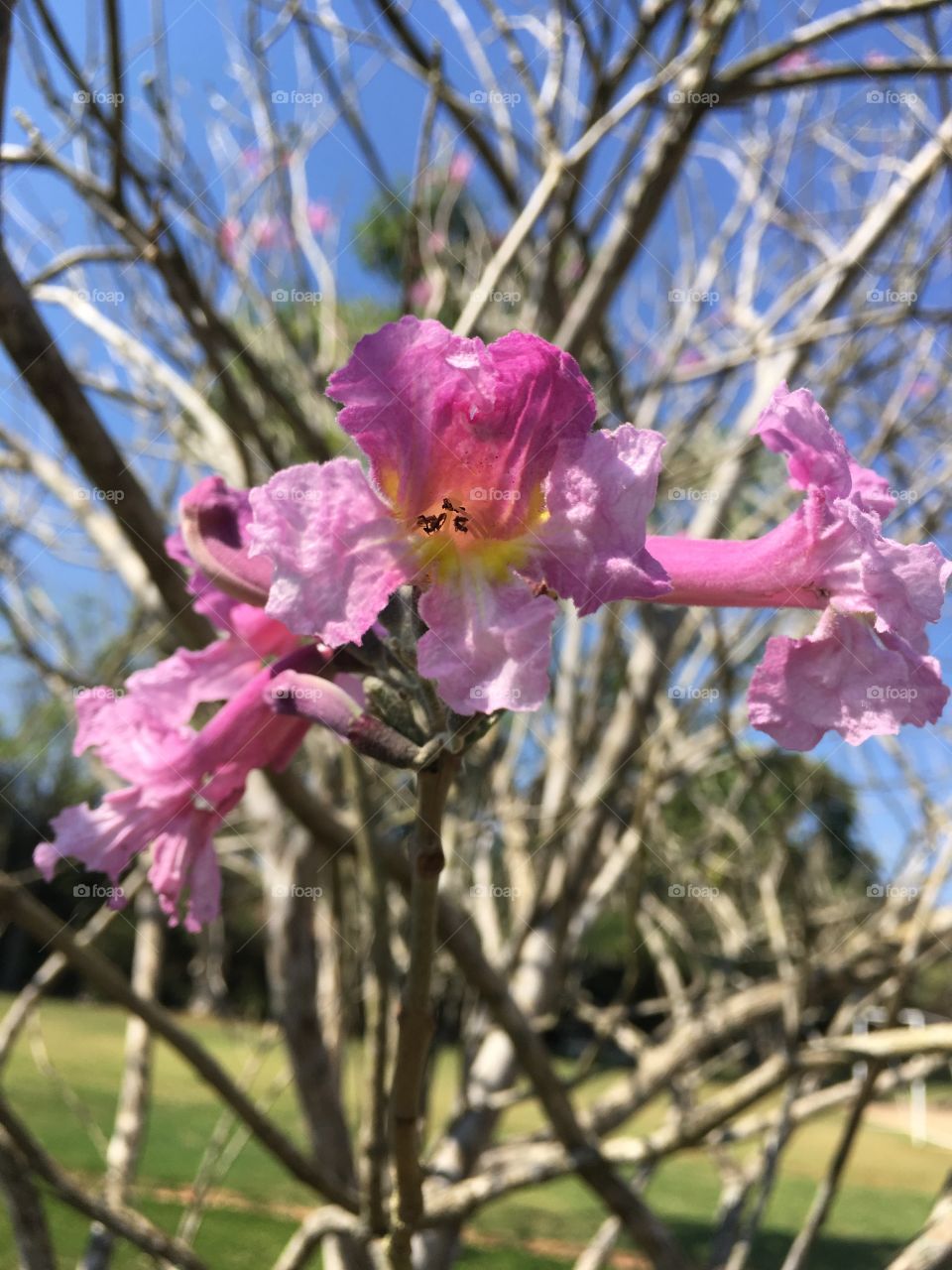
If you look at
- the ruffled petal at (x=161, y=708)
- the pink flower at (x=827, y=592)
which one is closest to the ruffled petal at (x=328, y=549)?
the pink flower at (x=827, y=592)

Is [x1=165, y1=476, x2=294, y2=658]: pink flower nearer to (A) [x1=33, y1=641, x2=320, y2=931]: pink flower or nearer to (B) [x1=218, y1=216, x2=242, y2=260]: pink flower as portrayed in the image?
(A) [x1=33, y1=641, x2=320, y2=931]: pink flower

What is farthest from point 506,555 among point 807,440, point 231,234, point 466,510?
point 231,234

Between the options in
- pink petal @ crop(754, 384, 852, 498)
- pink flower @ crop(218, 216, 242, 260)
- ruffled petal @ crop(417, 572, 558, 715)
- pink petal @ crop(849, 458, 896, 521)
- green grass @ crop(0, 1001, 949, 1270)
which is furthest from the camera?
green grass @ crop(0, 1001, 949, 1270)

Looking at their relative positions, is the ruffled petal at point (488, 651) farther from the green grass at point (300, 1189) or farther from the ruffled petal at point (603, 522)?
the green grass at point (300, 1189)

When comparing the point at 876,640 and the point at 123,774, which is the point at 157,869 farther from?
the point at 876,640

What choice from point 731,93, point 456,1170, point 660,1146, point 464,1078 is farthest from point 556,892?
point 731,93

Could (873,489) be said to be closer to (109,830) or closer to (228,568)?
(228,568)

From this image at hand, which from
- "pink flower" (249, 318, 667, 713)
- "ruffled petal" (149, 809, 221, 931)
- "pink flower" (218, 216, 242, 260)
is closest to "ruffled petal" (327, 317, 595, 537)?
"pink flower" (249, 318, 667, 713)
